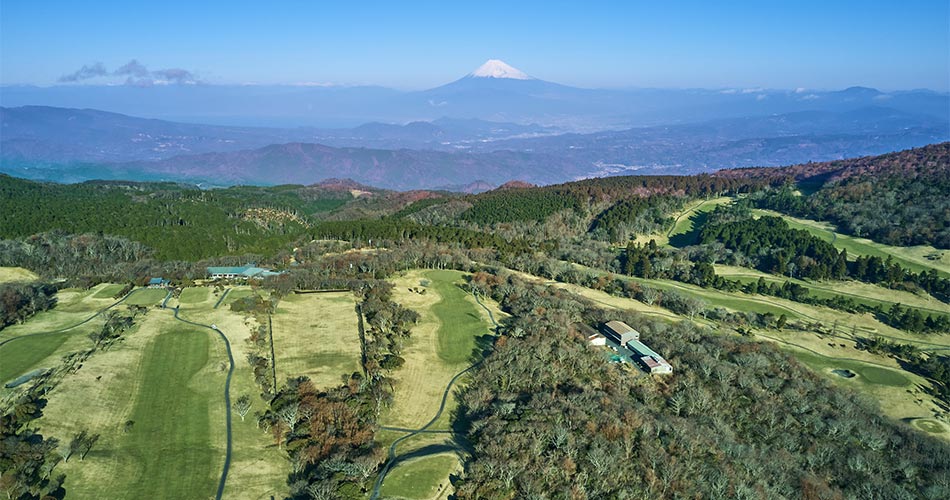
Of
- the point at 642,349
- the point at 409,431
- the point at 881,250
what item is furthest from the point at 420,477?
the point at 881,250

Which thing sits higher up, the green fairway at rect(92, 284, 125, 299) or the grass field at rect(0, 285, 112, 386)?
the green fairway at rect(92, 284, 125, 299)

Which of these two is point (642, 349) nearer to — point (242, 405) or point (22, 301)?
point (242, 405)

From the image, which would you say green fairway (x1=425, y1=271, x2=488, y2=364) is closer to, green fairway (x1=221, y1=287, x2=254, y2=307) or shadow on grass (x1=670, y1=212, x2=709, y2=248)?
green fairway (x1=221, y1=287, x2=254, y2=307)

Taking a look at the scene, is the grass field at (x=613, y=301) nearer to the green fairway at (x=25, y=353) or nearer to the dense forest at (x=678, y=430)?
the dense forest at (x=678, y=430)

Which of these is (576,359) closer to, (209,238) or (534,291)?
(534,291)

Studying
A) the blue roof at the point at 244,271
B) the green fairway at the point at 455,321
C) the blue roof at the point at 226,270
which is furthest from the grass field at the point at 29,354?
the green fairway at the point at 455,321

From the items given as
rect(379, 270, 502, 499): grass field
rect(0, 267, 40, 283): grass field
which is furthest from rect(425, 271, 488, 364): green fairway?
rect(0, 267, 40, 283): grass field
